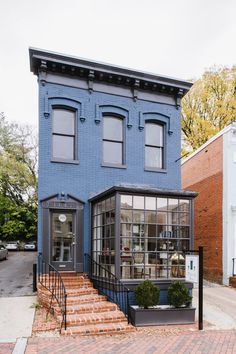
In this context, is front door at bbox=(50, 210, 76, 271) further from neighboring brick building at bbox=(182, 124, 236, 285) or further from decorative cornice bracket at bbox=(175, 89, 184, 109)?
neighboring brick building at bbox=(182, 124, 236, 285)

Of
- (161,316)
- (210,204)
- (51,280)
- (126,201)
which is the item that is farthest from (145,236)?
(210,204)

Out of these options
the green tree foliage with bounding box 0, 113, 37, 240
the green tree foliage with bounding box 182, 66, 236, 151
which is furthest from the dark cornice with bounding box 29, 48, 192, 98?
the green tree foliage with bounding box 0, 113, 37, 240

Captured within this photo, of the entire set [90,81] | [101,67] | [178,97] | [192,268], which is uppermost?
[101,67]

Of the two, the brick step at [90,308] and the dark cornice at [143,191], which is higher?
the dark cornice at [143,191]

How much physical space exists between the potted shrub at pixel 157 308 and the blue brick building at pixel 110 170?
30.2 inches

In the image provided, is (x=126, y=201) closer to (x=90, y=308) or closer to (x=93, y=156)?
(x=93, y=156)

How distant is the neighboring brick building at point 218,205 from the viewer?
14781 mm

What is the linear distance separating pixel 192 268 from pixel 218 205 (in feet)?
22.4

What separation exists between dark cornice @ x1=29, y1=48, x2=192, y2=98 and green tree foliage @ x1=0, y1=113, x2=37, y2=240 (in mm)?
19407

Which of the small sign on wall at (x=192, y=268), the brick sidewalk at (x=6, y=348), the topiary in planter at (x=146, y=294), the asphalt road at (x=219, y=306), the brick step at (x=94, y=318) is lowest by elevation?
the asphalt road at (x=219, y=306)

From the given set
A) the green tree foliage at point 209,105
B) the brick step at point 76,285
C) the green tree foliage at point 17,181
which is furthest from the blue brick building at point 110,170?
the green tree foliage at point 17,181

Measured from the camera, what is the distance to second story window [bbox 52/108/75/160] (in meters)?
12.1

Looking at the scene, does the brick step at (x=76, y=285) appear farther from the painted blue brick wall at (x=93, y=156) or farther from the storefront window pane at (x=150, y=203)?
the storefront window pane at (x=150, y=203)

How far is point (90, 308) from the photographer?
932cm
